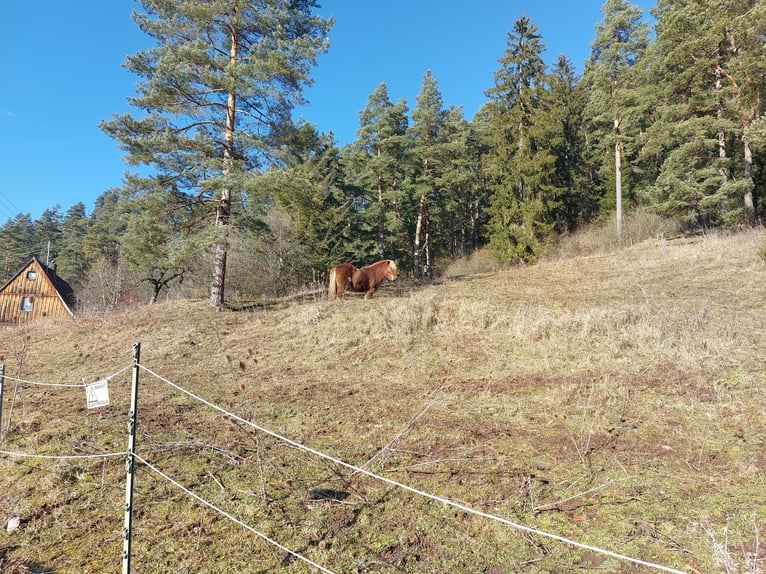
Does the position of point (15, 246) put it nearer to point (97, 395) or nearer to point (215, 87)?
A: point (215, 87)

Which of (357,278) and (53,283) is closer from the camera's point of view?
(357,278)

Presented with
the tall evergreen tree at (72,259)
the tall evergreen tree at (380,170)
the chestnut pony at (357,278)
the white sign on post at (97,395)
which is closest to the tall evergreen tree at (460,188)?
the tall evergreen tree at (380,170)

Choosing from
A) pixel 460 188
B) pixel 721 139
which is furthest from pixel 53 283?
pixel 721 139

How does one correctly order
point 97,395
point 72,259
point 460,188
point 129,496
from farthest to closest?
point 72,259, point 460,188, point 97,395, point 129,496

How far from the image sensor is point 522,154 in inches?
906

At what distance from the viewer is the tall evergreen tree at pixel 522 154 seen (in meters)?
22.4

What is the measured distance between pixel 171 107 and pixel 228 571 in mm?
11820

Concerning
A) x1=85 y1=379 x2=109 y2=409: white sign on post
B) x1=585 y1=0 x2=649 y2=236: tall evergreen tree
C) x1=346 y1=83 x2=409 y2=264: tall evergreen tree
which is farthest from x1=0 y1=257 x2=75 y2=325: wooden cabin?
x1=585 y1=0 x2=649 y2=236: tall evergreen tree

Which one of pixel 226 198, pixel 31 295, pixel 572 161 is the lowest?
pixel 31 295

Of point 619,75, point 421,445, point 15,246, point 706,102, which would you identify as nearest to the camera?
point 421,445

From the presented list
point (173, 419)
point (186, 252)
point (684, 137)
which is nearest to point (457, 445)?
point (173, 419)

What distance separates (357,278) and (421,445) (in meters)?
8.22

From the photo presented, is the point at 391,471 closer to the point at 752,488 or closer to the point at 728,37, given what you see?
the point at 752,488

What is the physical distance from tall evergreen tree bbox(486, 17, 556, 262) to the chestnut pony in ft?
43.3
